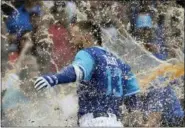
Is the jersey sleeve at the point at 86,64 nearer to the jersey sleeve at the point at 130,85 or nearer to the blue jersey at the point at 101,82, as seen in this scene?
the blue jersey at the point at 101,82

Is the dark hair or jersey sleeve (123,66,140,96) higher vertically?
the dark hair

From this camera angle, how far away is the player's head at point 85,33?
5.11 metres

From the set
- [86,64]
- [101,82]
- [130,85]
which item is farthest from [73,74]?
[130,85]

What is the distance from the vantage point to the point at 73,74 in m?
4.50

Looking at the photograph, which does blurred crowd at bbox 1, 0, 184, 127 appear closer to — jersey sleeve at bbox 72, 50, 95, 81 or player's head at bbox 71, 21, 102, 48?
player's head at bbox 71, 21, 102, 48

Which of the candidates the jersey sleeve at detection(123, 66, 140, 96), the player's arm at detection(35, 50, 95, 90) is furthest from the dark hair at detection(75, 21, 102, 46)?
the player's arm at detection(35, 50, 95, 90)

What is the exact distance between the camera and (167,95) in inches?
211

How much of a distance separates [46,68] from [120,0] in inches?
35.0

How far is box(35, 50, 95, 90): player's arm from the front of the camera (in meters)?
4.46

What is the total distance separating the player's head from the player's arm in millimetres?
465

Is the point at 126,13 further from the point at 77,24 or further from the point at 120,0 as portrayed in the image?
the point at 77,24

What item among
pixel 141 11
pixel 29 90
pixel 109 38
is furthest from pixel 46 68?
pixel 141 11

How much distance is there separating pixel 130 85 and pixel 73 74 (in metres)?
0.70

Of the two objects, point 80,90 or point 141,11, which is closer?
point 80,90
